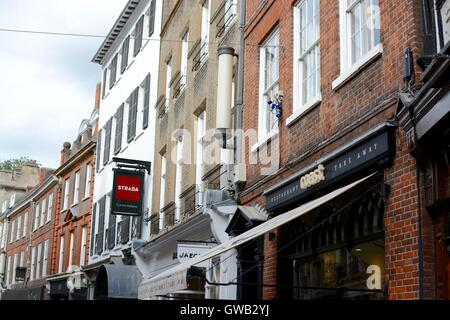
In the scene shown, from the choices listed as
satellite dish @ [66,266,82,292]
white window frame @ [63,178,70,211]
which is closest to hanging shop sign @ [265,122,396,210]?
satellite dish @ [66,266,82,292]

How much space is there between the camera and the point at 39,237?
130ft

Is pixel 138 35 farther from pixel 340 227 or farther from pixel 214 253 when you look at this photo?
pixel 214 253

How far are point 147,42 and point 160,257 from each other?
8.41 meters

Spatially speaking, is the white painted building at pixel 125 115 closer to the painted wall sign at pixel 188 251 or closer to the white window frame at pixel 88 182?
the white window frame at pixel 88 182

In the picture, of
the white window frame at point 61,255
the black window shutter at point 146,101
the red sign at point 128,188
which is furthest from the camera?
the white window frame at point 61,255

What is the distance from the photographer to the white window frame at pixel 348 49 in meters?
8.59

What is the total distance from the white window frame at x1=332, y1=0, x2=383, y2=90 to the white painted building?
487 inches

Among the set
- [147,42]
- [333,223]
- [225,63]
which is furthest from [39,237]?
[333,223]

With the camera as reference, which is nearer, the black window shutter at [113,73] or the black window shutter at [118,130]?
the black window shutter at [118,130]

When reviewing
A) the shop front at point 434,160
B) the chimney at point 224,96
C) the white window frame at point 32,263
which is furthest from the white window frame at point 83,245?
the shop front at point 434,160

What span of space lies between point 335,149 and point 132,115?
643 inches

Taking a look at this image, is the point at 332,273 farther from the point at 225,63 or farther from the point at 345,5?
the point at 225,63

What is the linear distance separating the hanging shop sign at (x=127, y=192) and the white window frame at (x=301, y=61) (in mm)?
10518

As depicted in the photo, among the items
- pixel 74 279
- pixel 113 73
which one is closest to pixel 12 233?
pixel 74 279
